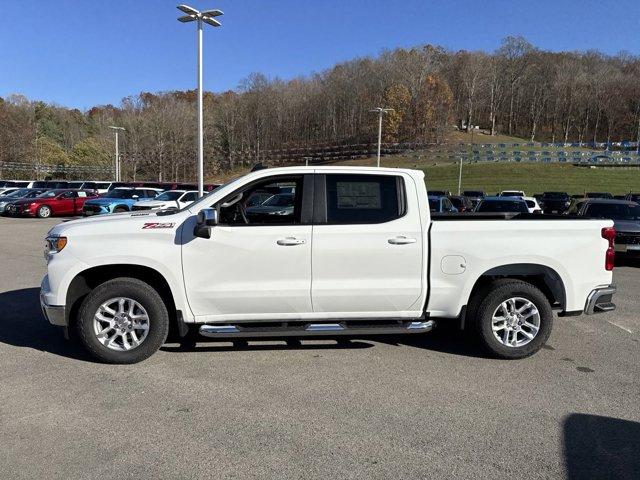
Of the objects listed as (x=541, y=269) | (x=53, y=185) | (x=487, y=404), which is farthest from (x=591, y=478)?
(x=53, y=185)

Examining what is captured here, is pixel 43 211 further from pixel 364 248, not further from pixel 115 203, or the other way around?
pixel 364 248

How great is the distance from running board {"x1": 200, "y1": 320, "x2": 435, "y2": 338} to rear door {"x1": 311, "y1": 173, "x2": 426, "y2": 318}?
0.42 feet

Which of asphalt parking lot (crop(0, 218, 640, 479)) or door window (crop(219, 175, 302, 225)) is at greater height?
door window (crop(219, 175, 302, 225))

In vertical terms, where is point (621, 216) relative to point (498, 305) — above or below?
above

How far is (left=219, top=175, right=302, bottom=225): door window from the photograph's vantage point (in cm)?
496

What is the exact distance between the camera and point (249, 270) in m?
4.79

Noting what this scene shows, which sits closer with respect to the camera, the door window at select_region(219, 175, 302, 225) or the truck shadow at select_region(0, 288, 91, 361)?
the door window at select_region(219, 175, 302, 225)

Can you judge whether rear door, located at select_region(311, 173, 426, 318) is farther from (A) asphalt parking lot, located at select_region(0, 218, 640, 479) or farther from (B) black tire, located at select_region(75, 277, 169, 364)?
(B) black tire, located at select_region(75, 277, 169, 364)

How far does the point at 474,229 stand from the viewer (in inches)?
196

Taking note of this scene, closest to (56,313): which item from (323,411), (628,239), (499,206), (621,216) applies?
(323,411)

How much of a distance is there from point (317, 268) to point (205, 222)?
1.14 m

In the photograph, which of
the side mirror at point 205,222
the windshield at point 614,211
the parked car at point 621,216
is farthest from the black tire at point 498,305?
the windshield at point 614,211

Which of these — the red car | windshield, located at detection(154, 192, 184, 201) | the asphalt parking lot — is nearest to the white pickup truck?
the asphalt parking lot

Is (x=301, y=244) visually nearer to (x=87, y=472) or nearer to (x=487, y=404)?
(x=487, y=404)
